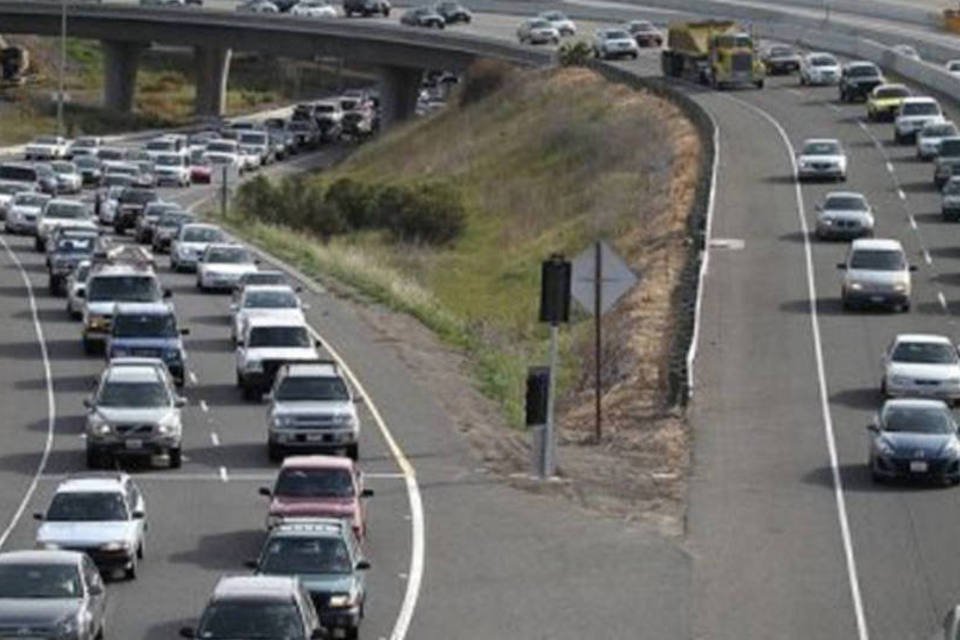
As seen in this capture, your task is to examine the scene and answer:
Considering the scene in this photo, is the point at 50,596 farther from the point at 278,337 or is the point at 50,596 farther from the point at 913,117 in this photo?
the point at 913,117

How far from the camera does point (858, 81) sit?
110750mm

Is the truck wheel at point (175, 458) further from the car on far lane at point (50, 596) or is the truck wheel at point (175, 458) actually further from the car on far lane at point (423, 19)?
the car on far lane at point (423, 19)

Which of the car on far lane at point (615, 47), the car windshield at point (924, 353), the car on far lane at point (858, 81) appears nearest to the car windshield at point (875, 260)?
the car windshield at point (924, 353)

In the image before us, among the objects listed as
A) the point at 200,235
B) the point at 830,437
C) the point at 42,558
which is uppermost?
the point at 42,558

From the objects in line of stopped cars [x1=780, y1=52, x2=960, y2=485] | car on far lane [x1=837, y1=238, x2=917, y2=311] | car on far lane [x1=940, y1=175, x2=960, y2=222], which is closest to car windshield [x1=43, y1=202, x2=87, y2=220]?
line of stopped cars [x1=780, y1=52, x2=960, y2=485]

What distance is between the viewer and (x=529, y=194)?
4072 inches

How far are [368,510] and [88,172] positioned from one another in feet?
233

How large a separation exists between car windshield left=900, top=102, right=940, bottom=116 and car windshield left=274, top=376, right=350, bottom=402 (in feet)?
164

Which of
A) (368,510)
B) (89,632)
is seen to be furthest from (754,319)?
(89,632)

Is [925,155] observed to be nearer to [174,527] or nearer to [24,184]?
[24,184]

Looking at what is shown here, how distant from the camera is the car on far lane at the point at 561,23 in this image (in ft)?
471

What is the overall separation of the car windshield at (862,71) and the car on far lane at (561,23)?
33.1m

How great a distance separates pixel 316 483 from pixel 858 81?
71.9 m

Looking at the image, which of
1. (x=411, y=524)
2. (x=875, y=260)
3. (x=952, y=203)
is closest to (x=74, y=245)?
(x=875, y=260)
